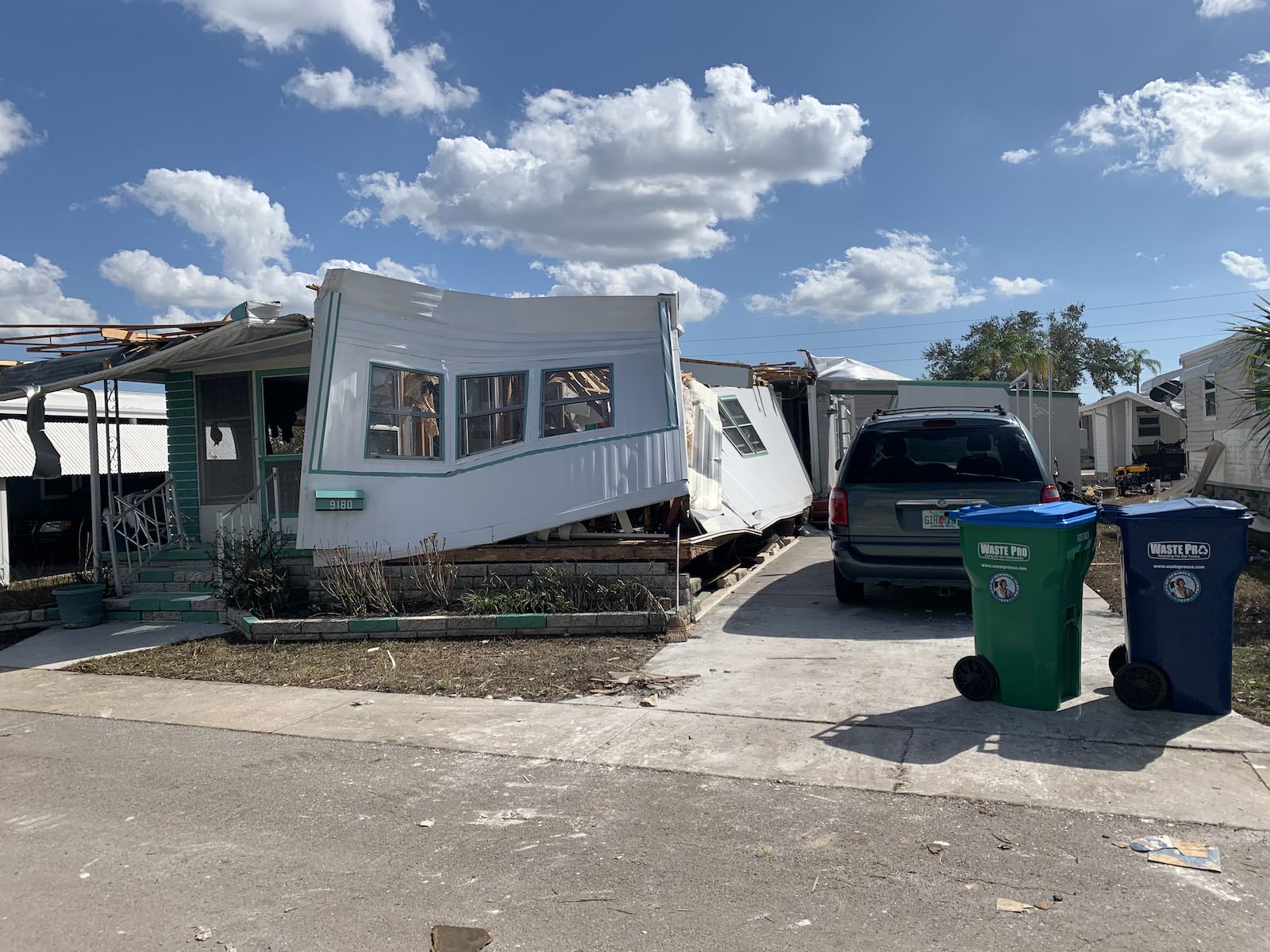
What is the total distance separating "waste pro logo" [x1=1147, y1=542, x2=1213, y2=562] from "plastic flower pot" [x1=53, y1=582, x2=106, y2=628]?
9.92 m

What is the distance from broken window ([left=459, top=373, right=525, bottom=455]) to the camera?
930cm

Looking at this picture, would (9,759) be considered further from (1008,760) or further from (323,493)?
(1008,760)

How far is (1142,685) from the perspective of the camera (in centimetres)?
521

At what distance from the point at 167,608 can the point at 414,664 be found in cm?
415

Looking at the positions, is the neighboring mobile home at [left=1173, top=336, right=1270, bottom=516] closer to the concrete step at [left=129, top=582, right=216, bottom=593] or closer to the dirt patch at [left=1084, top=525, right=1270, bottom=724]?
the dirt patch at [left=1084, top=525, right=1270, bottom=724]

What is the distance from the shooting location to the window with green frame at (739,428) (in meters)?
12.6

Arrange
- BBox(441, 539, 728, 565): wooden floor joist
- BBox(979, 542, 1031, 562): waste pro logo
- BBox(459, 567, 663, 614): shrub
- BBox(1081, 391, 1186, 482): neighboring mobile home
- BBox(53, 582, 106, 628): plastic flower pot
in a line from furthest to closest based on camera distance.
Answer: BBox(1081, 391, 1186, 482): neighboring mobile home, BBox(53, 582, 106, 628): plastic flower pot, BBox(441, 539, 728, 565): wooden floor joist, BBox(459, 567, 663, 614): shrub, BBox(979, 542, 1031, 562): waste pro logo

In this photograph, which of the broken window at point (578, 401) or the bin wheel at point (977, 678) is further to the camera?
the broken window at point (578, 401)

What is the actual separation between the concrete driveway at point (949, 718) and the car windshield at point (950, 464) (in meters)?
1.29

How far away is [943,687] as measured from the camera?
600 cm

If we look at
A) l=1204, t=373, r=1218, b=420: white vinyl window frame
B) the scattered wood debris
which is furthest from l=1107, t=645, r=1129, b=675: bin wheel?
l=1204, t=373, r=1218, b=420: white vinyl window frame

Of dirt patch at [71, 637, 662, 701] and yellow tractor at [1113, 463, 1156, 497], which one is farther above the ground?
yellow tractor at [1113, 463, 1156, 497]

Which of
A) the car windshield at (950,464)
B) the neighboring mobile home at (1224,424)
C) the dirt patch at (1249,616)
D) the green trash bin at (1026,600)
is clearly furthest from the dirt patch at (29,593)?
the neighboring mobile home at (1224,424)

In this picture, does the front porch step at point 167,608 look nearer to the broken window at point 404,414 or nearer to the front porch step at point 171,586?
the front porch step at point 171,586
